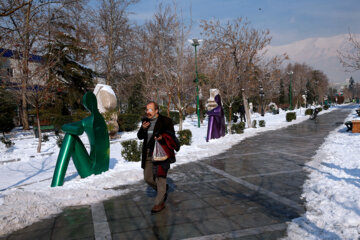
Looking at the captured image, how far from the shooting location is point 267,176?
6762 millimetres

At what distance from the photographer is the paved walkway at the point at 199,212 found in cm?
387

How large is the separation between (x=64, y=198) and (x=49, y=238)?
1592 millimetres

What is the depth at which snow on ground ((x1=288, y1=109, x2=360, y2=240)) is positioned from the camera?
12.1ft

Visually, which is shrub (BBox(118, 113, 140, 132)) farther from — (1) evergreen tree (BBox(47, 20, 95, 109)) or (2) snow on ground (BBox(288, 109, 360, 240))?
(2) snow on ground (BBox(288, 109, 360, 240))

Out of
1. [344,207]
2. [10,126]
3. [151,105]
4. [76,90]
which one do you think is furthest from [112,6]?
[344,207]

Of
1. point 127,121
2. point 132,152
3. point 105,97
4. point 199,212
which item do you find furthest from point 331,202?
point 127,121

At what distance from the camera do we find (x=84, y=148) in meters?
6.74

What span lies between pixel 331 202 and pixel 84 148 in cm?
508

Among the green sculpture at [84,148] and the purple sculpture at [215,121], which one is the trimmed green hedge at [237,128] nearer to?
the purple sculpture at [215,121]

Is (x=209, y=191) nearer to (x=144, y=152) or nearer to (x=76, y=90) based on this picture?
(x=144, y=152)

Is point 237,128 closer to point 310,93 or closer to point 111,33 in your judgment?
point 111,33

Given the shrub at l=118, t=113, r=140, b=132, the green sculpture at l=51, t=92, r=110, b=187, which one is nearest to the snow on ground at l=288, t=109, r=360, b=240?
the green sculpture at l=51, t=92, r=110, b=187

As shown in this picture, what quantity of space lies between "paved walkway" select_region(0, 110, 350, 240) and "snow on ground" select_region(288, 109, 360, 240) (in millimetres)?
199

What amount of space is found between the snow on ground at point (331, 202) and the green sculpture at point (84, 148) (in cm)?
458
